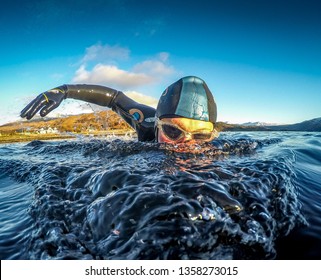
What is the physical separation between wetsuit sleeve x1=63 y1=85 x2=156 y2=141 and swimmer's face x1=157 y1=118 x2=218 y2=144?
5.02ft

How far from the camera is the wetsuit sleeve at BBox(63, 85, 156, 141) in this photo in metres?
6.50

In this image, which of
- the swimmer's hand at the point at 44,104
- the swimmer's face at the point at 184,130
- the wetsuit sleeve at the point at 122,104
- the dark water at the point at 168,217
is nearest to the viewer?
the dark water at the point at 168,217

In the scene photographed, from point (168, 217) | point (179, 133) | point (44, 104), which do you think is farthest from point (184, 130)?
point (44, 104)

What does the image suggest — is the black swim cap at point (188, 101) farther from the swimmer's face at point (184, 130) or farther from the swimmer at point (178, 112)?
the swimmer's face at point (184, 130)

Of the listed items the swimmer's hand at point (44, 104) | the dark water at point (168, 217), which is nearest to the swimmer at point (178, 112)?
the swimmer's hand at point (44, 104)

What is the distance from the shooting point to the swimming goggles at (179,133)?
4570 mm

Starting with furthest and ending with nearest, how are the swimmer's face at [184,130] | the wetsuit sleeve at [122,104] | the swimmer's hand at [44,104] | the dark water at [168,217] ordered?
the wetsuit sleeve at [122,104], the swimmer's hand at [44,104], the swimmer's face at [184,130], the dark water at [168,217]

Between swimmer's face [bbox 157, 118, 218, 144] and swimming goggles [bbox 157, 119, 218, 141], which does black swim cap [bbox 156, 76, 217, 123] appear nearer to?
swimmer's face [bbox 157, 118, 218, 144]

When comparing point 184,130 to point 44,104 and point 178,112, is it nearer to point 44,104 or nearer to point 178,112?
point 178,112

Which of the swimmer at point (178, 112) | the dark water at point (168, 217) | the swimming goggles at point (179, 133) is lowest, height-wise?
the dark water at point (168, 217)

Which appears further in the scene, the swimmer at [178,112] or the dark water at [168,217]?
the swimmer at [178,112]

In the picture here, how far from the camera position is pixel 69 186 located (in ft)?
9.27

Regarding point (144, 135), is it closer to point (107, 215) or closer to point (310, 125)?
point (107, 215)

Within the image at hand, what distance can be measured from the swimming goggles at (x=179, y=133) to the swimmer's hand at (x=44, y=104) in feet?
9.81
